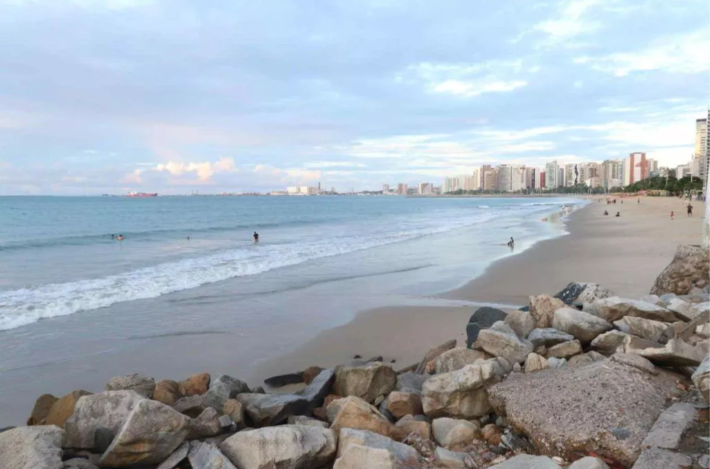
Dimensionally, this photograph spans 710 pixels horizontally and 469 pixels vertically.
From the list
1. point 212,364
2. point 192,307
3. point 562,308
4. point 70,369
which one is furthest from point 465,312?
point 70,369

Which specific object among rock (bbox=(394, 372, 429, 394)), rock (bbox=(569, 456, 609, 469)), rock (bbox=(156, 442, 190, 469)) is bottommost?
rock (bbox=(394, 372, 429, 394))

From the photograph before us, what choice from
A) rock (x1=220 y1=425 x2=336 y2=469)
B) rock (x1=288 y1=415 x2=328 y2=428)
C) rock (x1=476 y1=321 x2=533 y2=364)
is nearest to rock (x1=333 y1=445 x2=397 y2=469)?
rock (x1=220 y1=425 x2=336 y2=469)

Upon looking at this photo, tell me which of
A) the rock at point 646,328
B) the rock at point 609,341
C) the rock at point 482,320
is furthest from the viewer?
the rock at point 482,320

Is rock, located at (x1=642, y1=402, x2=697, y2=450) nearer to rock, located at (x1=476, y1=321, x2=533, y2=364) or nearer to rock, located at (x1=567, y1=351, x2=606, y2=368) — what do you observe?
rock, located at (x1=567, y1=351, x2=606, y2=368)

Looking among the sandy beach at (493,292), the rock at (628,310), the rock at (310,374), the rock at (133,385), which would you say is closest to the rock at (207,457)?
the rock at (133,385)

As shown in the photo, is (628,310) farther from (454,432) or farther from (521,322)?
(454,432)

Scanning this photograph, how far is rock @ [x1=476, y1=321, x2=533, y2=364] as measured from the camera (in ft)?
18.7

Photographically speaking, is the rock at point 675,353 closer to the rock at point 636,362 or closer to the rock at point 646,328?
the rock at point 636,362

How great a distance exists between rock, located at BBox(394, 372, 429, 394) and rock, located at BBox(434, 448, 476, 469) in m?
1.44

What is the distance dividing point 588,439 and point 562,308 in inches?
115

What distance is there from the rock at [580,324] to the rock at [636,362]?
114 centimetres

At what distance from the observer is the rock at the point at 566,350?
18.7 feet

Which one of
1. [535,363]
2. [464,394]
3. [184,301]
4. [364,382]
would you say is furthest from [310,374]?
[184,301]

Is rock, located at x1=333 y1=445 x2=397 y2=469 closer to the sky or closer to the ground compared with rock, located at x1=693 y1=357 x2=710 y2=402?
closer to the ground
